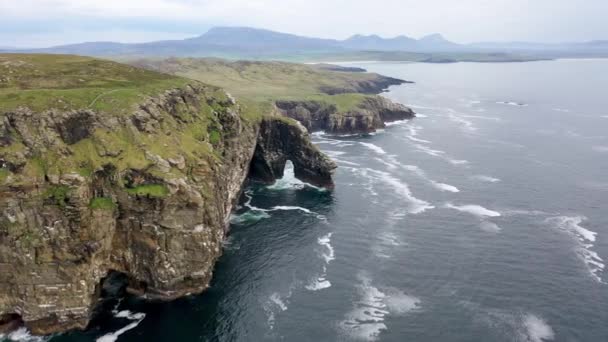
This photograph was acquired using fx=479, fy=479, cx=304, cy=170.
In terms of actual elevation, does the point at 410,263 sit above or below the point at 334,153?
below

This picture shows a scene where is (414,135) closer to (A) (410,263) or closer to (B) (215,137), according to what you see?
Answer: (B) (215,137)

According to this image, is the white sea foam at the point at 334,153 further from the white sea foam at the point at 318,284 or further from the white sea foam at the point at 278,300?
the white sea foam at the point at 278,300

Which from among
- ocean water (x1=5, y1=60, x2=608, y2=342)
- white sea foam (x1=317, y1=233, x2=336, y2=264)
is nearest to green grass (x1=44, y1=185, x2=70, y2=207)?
ocean water (x1=5, y1=60, x2=608, y2=342)

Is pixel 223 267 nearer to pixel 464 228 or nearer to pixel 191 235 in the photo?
pixel 191 235

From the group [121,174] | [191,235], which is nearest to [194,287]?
[191,235]

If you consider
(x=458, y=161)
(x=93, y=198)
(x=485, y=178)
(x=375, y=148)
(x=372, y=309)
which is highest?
(x=93, y=198)

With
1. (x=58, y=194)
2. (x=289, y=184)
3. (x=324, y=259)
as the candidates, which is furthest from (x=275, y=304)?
(x=289, y=184)

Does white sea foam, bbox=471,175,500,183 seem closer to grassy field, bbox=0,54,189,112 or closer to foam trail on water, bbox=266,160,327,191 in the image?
foam trail on water, bbox=266,160,327,191

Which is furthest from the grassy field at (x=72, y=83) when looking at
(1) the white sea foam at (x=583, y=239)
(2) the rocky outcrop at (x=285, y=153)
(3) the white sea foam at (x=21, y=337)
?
(1) the white sea foam at (x=583, y=239)
